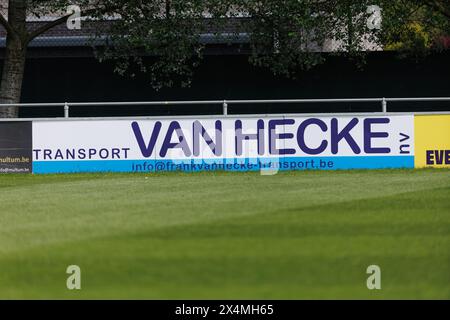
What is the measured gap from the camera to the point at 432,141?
23.4m

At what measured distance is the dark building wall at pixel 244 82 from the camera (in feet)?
101

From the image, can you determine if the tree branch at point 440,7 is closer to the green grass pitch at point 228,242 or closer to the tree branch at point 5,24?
the tree branch at point 5,24

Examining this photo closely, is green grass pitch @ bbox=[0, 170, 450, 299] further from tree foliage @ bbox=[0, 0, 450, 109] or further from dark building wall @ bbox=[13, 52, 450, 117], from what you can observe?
dark building wall @ bbox=[13, 52, 450, 117]

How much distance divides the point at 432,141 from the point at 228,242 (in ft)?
46.4

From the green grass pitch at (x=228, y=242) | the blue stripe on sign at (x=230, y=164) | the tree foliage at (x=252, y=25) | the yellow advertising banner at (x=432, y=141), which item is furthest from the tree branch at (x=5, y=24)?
the green grass pitch at (x=228, y=242)

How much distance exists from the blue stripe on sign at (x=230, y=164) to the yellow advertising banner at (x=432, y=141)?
0.92ft

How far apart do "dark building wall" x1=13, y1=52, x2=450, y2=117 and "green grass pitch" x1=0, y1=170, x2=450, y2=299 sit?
13.6 m

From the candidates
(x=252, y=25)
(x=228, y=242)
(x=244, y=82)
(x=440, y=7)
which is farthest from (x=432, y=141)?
(x=228, y=242)

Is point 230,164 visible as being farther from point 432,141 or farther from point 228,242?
point 228,242

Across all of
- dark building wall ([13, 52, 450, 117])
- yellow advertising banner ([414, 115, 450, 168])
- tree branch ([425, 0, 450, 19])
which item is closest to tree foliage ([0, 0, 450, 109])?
tree branch ([425, 0, 450, 19])

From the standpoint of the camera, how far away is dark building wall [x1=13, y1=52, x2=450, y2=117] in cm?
3083
